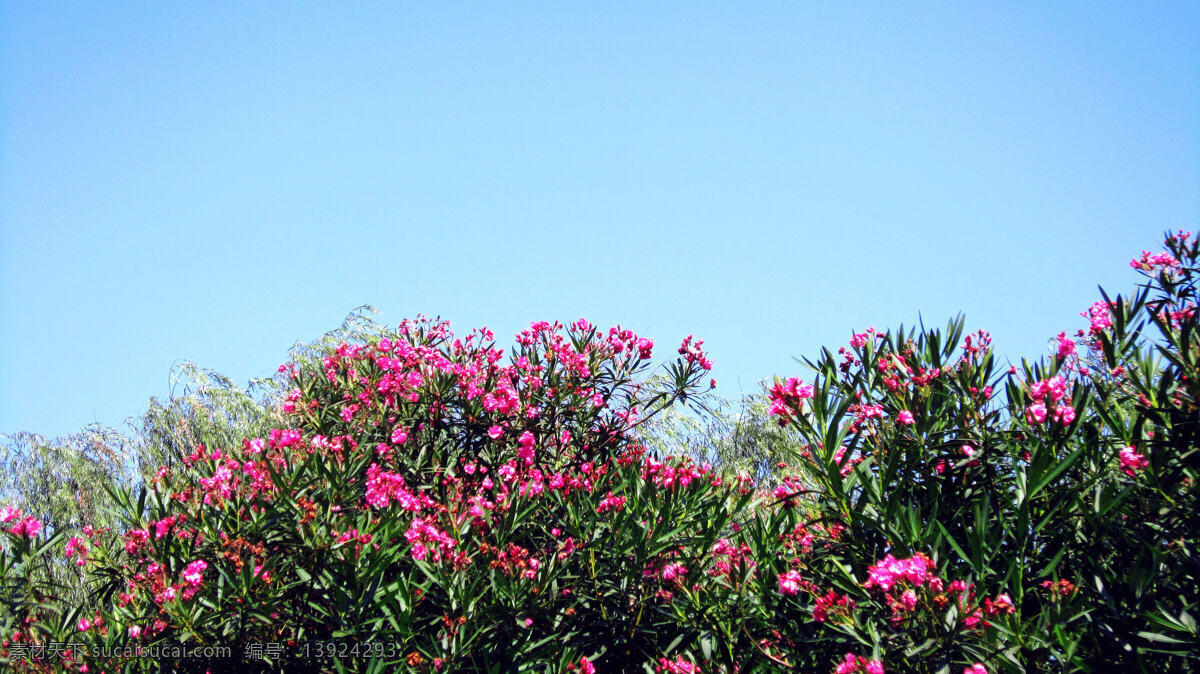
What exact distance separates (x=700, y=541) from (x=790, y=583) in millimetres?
1018

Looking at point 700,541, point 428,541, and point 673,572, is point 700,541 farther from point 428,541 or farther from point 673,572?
point 428,541

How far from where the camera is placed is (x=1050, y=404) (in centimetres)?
387

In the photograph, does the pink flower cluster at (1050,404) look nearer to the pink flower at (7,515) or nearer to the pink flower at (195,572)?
the pink flower at (195,572)

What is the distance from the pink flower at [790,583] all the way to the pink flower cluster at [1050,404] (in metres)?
1.26

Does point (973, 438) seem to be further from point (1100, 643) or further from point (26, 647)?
point (26, 647)

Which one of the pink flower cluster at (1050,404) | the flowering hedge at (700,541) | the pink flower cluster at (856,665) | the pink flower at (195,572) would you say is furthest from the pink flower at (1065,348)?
the pink flower at (195,572)

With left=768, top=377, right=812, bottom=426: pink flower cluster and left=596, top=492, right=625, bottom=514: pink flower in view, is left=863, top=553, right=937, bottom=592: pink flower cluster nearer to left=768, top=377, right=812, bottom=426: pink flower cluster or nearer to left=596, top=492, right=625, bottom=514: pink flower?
left=768, top=377, right=812, bottom=426: pink flower cluster

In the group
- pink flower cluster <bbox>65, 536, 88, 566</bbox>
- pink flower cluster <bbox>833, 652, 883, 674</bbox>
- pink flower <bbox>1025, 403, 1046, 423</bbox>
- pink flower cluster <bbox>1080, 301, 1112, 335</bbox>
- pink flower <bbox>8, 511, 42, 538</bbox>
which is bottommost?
pink flower cluster <bbox>833, 652, 883, 674</bbox>

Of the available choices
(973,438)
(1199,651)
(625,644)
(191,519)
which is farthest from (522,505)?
(1199,651)

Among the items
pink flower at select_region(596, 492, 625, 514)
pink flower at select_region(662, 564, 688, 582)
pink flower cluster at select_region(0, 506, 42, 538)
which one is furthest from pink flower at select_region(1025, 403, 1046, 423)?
pink flower cluster at select_region(0, 506, 42, 538)

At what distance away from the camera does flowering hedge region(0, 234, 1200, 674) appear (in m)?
3.59

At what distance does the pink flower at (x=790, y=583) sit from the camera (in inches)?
151

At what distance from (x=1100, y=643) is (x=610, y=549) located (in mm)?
2379

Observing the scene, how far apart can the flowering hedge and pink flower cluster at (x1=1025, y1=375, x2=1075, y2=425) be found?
0.02 m
